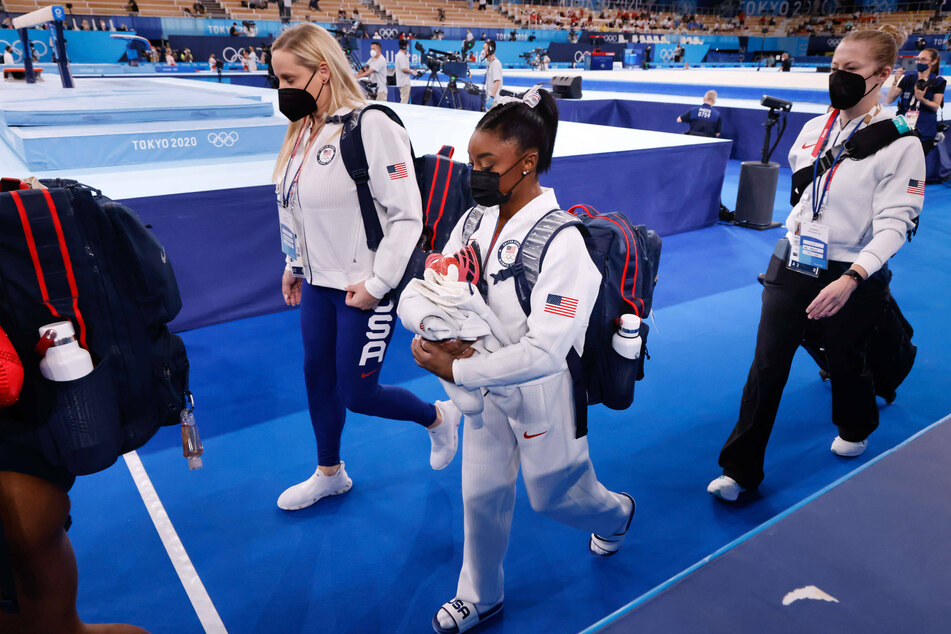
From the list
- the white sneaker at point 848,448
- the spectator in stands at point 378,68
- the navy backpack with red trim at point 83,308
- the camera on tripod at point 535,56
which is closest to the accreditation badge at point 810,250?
the white sneaker at point 848,448

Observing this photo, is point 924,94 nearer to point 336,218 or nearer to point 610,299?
point 610,299

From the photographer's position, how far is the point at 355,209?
1.89m

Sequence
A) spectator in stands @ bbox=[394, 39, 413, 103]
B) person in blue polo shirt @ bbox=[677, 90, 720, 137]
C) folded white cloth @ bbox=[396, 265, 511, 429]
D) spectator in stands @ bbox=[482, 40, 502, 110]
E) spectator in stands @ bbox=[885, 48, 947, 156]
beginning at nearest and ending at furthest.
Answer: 1. folded white cloth @ bbox=[396, 265, 511, 429]
2. spectator in stands @ bbox=[885, 48, 947, 156]
3. person in blue polo shirt @ bbox=[677, 90, 720, 137]
4. spectator in stands @ bbox=[482, 40, 502, 110]
5. spectator in stands @ bbox=[394, 39, 413, 103]

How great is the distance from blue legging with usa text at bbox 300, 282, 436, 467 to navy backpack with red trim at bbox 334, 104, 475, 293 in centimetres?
16

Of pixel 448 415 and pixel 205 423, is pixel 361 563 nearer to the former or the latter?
pixel 448 415

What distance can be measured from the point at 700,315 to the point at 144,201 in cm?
341

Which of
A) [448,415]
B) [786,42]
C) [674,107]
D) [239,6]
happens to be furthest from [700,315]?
[786,42]

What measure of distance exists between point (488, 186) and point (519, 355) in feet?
1.27

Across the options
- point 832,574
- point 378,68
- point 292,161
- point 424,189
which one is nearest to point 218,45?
point 378,68

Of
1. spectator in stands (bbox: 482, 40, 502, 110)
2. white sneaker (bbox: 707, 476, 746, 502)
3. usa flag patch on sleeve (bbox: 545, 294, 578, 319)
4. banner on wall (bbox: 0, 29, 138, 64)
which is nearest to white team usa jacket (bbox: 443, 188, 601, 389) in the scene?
usa flag patch on sleeve (bbox: 545, 294, 578, 319)

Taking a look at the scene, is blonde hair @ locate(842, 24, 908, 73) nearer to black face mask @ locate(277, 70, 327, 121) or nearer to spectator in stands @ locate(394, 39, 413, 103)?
black face mask @ locate(277, 70, 327, 121)

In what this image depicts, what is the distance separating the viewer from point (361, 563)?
2.05 metres

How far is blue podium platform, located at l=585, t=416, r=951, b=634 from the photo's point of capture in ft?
2.81

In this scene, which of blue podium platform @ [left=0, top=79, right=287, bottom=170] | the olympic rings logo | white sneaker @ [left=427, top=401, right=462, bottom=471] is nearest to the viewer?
white sneaker @ [left=427, top=401, right=462, bottom=471]
